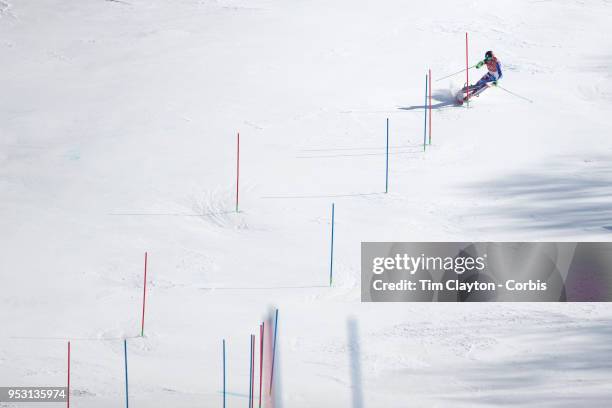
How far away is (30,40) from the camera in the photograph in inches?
1080

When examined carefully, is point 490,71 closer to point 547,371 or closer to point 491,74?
point 491,74

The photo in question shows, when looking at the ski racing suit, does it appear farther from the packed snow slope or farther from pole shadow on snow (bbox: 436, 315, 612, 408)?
pole shadow on snow (bbox: 436, 315, 612, 408)

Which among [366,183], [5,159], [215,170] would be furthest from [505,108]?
[5,159]

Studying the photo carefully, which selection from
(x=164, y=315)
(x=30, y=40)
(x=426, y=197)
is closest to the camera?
(x=164, y=315)

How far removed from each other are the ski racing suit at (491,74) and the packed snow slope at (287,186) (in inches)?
14.9

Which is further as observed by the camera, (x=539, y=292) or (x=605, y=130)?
(x=605, y=130)

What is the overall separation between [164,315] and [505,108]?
366 inches

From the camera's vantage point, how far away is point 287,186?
21266 millimetres

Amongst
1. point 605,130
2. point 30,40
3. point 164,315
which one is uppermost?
point 30,40

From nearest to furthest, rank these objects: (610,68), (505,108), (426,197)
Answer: (426,197) → (505,108) → (610,68)

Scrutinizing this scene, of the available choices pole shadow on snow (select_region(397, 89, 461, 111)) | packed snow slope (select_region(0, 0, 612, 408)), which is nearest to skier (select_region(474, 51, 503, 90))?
packed snow slope (select_region(0, 0, 612, 408))

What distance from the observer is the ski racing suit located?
78.2 ft

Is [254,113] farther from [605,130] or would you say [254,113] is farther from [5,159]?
[605,130]

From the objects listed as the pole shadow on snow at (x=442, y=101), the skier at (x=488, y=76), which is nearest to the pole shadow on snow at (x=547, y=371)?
the pole shadow on snow at (x=442, y=101)
